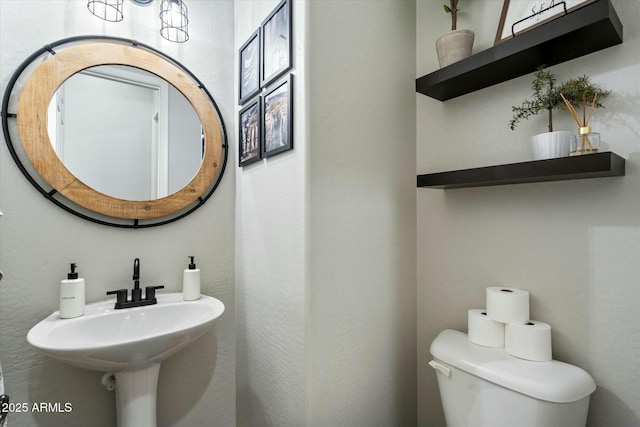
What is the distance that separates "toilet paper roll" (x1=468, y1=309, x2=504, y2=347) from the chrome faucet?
121 centimetres

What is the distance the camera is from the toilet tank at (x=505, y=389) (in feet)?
2.71

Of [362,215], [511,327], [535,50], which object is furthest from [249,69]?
[511,327]

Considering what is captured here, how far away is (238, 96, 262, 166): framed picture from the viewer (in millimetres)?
1364

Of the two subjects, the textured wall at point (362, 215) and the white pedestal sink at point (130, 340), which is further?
the textured wall at point (362, 215)

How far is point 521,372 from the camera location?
90 centimetres

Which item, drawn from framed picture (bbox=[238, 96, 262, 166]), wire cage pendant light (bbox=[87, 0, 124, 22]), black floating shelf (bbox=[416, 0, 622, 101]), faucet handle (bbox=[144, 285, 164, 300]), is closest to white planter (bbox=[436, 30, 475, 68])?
black floating shelf (bbox=[416, 0, 622, 101])

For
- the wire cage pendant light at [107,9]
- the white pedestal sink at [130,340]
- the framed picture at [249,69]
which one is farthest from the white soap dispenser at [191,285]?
the wire cage pendant light at [107,9]

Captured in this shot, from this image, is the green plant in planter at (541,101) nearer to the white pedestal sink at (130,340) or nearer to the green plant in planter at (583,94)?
the green plant in planter at (583,94)

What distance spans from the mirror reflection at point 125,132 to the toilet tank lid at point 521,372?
1305 mm

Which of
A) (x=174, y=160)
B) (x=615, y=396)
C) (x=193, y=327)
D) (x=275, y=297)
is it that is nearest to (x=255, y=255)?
(x=275, y=297)

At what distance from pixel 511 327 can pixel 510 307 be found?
0.20ft

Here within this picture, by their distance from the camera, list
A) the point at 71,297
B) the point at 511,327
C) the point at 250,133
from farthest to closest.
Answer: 1. the point at 250,133
2. the point at 71,297
3. the point at 511,327

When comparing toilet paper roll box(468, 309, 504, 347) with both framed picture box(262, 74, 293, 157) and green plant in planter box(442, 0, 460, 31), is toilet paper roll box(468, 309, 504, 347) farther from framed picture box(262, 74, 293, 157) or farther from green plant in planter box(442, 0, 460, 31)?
green plant in planter box(442, 0, 460, 31)

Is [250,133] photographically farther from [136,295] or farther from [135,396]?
[135,396]
